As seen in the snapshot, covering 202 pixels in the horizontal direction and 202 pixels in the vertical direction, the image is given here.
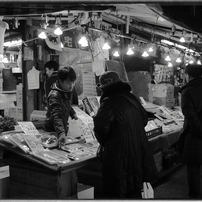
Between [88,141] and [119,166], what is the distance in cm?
133

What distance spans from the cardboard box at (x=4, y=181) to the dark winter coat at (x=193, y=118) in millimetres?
3060

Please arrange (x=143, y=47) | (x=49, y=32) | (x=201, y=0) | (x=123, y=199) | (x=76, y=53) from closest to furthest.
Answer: (x=201, y=0), (x=123, y=199), (x=49, y=32), (x=76, y=53), (x=143, y=47)

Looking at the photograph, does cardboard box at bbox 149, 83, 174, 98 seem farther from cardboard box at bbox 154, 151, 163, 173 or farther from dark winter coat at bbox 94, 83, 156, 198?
Answer: dark winter coat at bbox 94, 83, 156, 198

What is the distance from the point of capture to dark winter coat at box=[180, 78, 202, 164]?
16.0ft

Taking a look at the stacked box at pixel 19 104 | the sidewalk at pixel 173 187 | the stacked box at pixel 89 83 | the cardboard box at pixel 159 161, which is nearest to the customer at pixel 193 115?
the sidewalk at pixel 173 187

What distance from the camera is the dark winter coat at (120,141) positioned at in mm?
3941

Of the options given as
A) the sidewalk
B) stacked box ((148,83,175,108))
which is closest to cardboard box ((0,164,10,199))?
the sidewalk

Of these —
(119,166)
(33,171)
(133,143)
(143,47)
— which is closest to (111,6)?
(133,143)

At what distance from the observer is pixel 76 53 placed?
357 inches

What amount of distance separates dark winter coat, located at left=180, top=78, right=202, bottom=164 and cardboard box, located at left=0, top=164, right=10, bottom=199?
3060 mm

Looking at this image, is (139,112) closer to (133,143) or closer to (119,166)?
(133,143)

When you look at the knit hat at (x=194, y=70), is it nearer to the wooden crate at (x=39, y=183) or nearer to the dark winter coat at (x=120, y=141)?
the dark winter coat at (x=120, y=141)

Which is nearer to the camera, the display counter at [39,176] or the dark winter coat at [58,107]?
the display counter at [39,176]

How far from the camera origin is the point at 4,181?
13.7 ft
